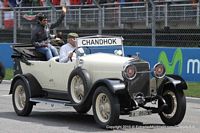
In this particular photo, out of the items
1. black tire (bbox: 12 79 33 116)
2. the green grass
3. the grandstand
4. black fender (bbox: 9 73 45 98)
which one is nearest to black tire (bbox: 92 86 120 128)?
black fender (bbox: 9 73 45 98)

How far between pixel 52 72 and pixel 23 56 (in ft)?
3.91

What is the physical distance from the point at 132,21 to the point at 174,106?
11505 millimetres

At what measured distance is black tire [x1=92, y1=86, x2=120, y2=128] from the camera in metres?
9.52

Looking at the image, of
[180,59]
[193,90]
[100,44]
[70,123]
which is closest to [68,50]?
[100,44]

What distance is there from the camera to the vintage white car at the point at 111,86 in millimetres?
9719

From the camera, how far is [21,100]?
11.8m

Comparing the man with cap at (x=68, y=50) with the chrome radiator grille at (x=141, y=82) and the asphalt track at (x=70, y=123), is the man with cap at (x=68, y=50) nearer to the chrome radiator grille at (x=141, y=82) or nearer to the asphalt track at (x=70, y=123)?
the asphalt track at (x=70, y=123)

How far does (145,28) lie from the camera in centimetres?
2105

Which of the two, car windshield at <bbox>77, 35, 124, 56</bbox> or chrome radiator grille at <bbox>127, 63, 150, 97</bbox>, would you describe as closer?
chrome radiator grille at <bbox>127, 63, 150, 97</bbox>

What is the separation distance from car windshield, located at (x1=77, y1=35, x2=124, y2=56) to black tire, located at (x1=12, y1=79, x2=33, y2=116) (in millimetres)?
1532

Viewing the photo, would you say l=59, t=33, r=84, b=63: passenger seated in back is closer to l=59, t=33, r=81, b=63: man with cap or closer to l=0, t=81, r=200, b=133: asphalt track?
l=59, t=33, r=81, b=63: man with cap

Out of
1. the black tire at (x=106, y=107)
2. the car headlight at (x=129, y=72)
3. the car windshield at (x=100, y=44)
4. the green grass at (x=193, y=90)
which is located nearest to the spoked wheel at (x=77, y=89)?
the black tire at (x=106, y=107)

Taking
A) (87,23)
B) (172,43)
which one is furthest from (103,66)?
(87,23)

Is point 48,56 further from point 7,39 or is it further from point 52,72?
point 7,39
